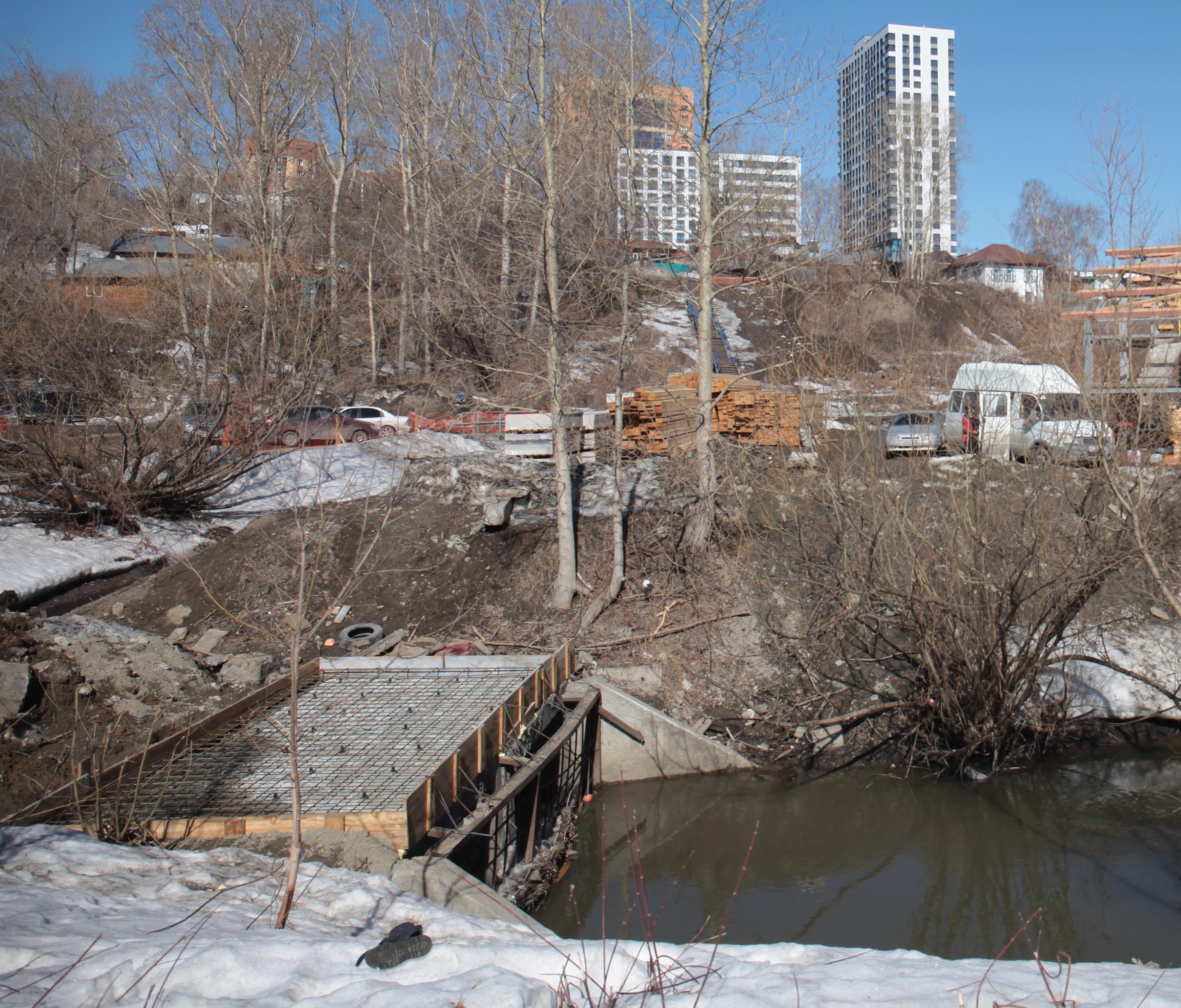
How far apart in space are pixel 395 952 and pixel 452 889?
1.52m

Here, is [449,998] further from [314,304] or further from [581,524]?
[314,304]

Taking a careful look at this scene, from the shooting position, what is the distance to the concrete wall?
1018 centimetres

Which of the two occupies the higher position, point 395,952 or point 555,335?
point 555,335

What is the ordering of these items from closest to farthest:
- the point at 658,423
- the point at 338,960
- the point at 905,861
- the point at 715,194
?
1. the point at 338,960
2. the point at 905,861
3. the point at 715,194
4. the point at 658,423

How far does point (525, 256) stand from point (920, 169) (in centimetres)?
4831

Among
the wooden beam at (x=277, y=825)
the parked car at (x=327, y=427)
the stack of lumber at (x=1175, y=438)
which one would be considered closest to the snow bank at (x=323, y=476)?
the parked car at (x=327, y=427)

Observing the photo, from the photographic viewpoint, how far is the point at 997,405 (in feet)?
35.7

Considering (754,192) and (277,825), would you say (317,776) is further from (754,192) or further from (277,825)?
(754,192)

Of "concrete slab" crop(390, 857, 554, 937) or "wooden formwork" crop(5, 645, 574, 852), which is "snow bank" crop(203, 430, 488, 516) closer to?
"wooden formwork" crop(5, 645, 574, 852)

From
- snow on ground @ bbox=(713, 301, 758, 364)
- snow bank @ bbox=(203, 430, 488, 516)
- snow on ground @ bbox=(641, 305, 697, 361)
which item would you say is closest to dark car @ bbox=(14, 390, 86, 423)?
snow bank @ bbox=(203, 430, 488, 516)

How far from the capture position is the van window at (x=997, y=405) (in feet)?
34.5

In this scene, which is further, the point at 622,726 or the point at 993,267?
the point at 993,267

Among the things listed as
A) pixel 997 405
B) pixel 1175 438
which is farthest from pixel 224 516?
pixel 1175 438

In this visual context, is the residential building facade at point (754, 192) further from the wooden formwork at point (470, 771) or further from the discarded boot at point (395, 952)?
the discarded boot at point (395, 952)
